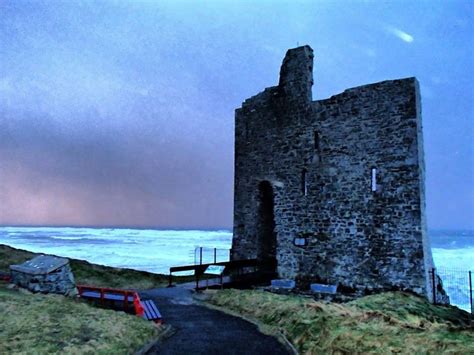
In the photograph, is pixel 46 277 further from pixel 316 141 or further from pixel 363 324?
pixel 316 141

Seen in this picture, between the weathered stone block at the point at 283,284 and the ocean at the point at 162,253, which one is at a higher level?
Result: the weathered stone block at the point at 283,284

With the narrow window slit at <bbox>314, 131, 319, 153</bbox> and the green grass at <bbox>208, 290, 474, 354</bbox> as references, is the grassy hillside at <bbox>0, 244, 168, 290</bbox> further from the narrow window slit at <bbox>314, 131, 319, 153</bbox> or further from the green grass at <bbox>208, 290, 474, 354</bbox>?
the narrow window slit at <bbox>314, 131, 319, 153</bbox>

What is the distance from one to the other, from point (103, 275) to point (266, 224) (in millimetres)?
6727

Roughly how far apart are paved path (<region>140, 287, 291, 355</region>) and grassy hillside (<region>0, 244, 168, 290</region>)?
4138 millimetres

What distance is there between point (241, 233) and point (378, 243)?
239 inches

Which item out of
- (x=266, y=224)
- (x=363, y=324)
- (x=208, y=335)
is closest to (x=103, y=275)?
(x=266, y=224)

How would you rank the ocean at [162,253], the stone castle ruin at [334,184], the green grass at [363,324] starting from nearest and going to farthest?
the green grass at [363,324], the stone castle ruin at [334,184], the ocean at [162,253]

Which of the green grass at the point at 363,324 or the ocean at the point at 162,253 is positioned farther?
the ocean at the point at 162,253

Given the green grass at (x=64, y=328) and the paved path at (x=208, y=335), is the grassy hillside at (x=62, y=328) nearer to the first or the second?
the green grass at (x=64, y=328)

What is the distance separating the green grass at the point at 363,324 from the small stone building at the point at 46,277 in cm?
397

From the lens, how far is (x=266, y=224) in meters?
16.9

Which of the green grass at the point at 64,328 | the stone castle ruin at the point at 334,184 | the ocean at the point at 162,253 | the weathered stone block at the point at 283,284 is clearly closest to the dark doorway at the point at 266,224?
the stone castle ruin at the point at 334,184

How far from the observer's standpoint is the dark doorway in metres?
16.6

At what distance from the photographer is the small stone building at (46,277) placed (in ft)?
33.4
